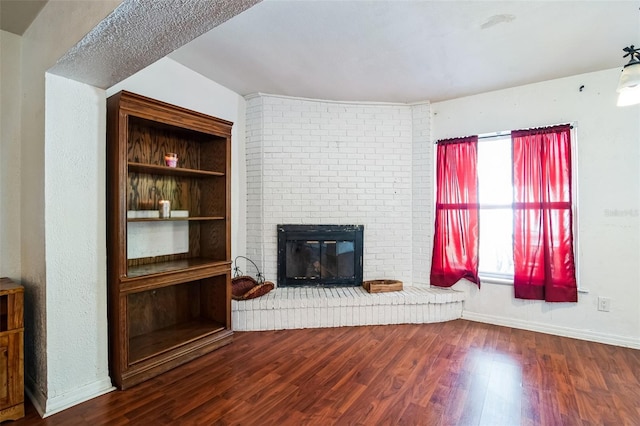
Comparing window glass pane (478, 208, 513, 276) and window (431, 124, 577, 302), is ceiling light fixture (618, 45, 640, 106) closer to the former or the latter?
window (431, 124, 577, 302)

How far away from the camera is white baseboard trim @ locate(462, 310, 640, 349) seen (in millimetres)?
2712

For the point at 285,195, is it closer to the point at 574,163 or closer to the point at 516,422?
the point at 516,422

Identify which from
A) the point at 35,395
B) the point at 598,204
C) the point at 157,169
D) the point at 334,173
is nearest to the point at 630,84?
the point at 598,204

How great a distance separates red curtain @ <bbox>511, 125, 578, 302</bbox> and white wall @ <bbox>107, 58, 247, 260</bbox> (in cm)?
311

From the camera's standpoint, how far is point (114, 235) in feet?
6.56

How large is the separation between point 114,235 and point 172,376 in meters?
1.14

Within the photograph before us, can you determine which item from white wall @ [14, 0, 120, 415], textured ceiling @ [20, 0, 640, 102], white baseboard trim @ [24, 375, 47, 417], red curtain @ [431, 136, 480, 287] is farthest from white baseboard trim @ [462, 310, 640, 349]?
white baseboard trim @ [24, 375, 47, 417]

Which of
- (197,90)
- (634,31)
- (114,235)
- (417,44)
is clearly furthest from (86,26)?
(634,31)

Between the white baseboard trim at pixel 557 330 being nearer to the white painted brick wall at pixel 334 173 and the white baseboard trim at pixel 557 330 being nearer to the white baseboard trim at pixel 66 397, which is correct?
the white painted brick wall at pixel 334 173

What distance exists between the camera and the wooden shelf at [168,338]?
221 cm

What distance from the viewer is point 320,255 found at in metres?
3.52

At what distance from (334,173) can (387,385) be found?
91.8 inches

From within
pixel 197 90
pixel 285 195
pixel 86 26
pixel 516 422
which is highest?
pixel 197 90

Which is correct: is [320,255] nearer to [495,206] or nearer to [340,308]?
[340,308]
